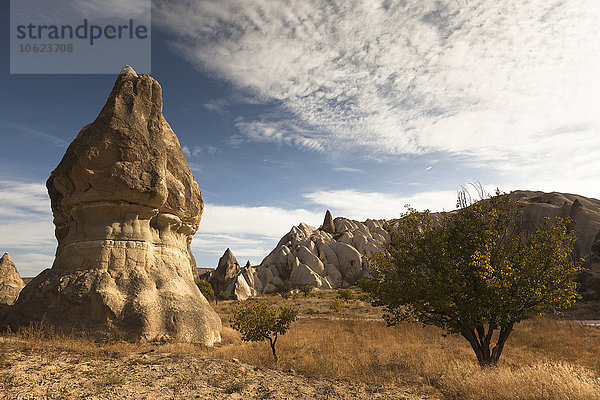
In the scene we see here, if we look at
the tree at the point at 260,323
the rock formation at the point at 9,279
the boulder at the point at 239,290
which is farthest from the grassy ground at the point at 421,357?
the boulder at the point at 239,290

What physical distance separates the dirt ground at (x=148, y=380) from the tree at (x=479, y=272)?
299 centimetres

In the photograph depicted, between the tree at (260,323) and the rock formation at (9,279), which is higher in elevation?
the rock formation at (9,279)

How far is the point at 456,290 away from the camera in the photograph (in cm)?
966

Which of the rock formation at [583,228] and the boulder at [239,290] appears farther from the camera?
the boulder at [239,290]

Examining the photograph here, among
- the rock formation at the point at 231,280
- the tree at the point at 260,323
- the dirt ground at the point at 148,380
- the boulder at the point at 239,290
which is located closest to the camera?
the dirt ground at the point at 148,380

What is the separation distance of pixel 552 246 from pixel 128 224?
51.4 feet

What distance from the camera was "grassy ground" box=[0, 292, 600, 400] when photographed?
25.9ft

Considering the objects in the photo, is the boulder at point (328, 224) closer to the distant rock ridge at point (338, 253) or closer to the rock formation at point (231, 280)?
the distant rock ridge at point (338, 253)

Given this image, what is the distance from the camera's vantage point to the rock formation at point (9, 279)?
22562mm

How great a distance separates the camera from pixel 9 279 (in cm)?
2453

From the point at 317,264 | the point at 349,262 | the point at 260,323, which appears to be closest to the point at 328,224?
the point at 349,262

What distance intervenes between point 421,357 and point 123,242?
42.2 ft

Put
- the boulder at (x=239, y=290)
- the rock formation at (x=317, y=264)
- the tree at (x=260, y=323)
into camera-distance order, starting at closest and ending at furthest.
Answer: the tree at (x=260, y=323), the boulder at (x=239, y=290), the rock formation at (x=317, y=264)

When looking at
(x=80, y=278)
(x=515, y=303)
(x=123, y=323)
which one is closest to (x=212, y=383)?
(x=123, y=323)
